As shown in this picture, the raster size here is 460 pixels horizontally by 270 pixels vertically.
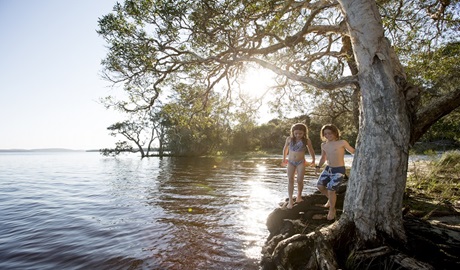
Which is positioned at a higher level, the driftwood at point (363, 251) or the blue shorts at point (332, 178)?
the blue shorts at point (332, 178)

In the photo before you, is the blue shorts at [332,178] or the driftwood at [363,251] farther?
the blue shorts at [332,178]

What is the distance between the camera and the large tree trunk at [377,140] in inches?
151

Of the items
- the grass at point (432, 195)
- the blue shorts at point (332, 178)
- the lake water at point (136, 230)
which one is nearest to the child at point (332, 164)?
the blue shorts at point (332, 178)

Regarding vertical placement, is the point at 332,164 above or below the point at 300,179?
above

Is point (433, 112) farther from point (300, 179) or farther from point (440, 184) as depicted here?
point (440, 184)

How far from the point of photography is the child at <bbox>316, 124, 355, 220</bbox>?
17.2ft

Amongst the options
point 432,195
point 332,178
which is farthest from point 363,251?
point 432,195

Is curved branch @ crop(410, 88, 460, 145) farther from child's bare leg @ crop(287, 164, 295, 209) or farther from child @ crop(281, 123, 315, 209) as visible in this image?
child's bare leg @ crop(287, 164, 295, 209)

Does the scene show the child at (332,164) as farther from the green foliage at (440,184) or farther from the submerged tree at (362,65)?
the green foliage at (440,184)

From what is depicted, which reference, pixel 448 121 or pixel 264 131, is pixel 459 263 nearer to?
pixel 448 121

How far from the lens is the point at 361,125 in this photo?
14.6 feet

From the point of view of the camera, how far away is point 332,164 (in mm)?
5566

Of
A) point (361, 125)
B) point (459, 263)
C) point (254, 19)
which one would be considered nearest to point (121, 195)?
point (254, 19)

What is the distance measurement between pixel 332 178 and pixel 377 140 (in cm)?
172
